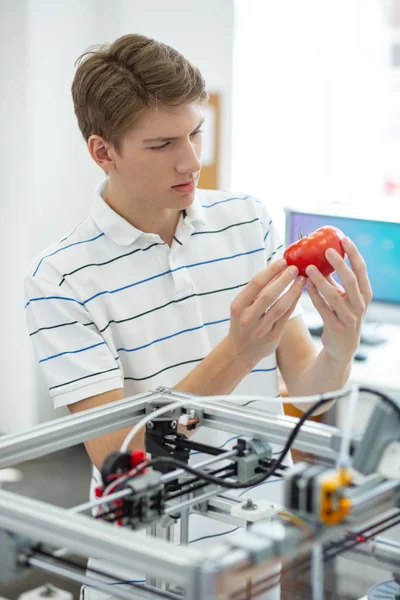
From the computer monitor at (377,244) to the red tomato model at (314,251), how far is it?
2.11 metres

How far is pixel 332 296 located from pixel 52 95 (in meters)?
2.97

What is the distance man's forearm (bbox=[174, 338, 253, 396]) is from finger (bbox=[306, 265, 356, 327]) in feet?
0.47

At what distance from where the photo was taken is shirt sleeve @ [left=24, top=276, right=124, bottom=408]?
1.31 meters

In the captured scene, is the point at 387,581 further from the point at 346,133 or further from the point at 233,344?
the point at 346,133

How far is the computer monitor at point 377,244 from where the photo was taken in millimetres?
3387

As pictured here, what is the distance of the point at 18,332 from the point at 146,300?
286cm

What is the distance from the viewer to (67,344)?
4.36 ft

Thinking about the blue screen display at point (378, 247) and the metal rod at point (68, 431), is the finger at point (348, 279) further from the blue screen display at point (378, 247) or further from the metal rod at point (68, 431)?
the blue screen display at point (378, 247)

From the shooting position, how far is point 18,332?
4.15 metres

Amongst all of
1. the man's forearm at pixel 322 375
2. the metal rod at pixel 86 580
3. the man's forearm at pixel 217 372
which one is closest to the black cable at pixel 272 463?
the metal rod at pixel 86 580

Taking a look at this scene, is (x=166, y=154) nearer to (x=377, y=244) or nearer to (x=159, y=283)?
(x=159, y=283)

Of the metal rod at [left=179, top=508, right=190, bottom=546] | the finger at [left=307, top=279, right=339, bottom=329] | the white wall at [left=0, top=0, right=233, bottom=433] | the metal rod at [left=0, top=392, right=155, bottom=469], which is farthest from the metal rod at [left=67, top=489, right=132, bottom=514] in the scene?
the white wall at [left=0, top=0, right=233, bottom=433]

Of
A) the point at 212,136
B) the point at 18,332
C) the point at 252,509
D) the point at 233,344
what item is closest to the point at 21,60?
the point at 212,136

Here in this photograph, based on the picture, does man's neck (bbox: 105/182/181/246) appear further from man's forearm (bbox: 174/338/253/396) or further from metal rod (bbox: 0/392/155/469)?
metal rod (bbox: 0/392/155/469)
